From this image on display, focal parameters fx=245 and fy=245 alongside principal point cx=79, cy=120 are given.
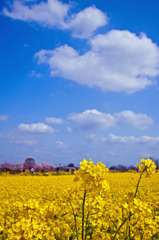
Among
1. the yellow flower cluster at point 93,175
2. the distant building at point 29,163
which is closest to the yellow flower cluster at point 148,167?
the yellow flower cluster at point 93,175

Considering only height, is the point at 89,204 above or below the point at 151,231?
above

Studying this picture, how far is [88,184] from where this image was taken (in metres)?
2.31

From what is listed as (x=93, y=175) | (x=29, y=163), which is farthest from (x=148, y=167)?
(x=29, y=163)

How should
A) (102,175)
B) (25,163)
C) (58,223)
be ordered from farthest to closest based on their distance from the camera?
1. (25,163)
2. (58,223)
3. (102,175)

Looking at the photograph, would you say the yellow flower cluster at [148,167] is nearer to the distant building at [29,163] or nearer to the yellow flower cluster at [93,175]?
the yellow flower cluster at [93,175]

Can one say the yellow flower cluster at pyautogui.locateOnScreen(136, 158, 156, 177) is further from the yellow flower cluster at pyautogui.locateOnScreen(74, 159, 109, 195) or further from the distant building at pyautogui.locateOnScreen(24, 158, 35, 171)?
the distant building at pyautogui.locateOnScreen(24, 158, 35, 171)

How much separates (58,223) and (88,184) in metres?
2.95

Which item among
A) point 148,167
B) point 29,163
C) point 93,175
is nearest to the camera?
point 93,175

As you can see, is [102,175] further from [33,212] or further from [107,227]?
[107,227]

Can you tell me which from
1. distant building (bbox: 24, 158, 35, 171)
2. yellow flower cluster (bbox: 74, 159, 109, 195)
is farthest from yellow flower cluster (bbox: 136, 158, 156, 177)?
distant building (bbox: 24, 158, 35, 171)

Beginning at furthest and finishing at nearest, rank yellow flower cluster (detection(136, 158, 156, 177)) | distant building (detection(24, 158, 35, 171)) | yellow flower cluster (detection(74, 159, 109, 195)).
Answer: distant building (detection(24, 158, 35, 171)), yellow flower cluster (detection(136, 158, 156, 177)), yellow flower cluster (detection(74, 159, 109, 195))

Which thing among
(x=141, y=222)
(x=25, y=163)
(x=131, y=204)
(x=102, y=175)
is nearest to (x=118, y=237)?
(x=141, y=222)

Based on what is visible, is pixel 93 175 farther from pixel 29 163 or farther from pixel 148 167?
pixel 29 163

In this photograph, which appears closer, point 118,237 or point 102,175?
point 102,175
